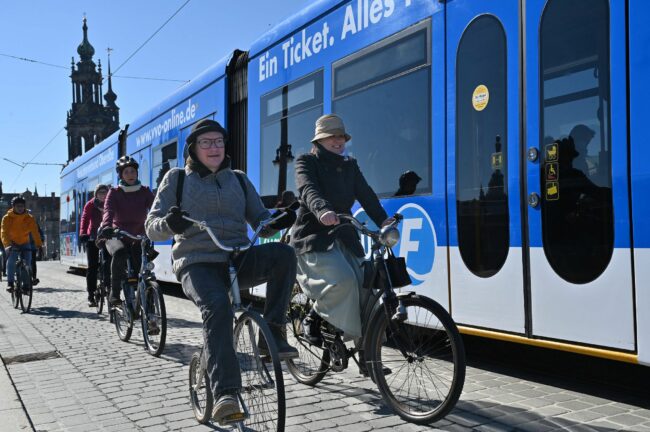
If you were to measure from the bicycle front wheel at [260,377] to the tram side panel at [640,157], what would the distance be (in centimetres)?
203

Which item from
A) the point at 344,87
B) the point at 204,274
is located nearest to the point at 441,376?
the point at 204,274

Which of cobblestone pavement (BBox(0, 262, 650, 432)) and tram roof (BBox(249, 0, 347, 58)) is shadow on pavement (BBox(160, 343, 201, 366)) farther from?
tram roof (BBox(249, 0, 347, 58))

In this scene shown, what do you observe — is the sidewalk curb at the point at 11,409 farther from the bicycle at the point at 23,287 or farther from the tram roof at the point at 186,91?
the tram roof at the point at 186,91

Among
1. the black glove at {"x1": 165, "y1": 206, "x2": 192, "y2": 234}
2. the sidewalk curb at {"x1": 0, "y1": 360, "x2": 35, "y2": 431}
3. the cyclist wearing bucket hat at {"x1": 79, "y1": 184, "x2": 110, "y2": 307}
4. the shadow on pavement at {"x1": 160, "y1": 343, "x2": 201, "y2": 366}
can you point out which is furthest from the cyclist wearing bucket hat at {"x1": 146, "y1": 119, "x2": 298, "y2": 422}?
the cyclist wearing bucket hat at {"x1": 79, "y1": 184, "x2": 110, "y2": 307}

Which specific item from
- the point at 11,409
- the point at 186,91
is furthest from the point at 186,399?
the point at 186,91

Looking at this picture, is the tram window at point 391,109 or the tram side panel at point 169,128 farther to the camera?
the tram side panel at point 169,128

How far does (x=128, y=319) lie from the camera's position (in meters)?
6.87

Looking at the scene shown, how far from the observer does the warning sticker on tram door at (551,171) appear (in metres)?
4.32

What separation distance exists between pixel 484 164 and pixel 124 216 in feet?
13.3

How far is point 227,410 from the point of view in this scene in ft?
10.3

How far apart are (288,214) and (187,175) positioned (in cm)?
63

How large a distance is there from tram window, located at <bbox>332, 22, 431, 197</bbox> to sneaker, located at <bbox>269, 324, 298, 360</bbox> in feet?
7.36

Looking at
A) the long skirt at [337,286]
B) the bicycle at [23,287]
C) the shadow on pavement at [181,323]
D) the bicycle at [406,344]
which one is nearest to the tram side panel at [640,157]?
the bicycle at [406,344]

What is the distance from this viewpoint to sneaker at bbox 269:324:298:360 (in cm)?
336
